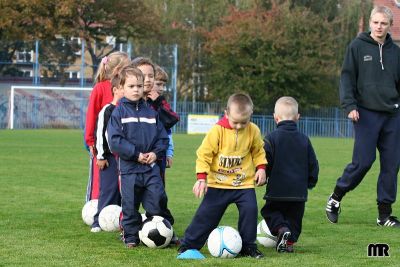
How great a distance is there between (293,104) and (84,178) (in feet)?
26.2

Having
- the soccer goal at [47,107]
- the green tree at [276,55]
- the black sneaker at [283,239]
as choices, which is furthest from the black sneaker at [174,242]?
the green tree at [276,55]

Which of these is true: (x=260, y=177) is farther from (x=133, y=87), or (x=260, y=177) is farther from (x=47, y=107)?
(x=47, y=107)

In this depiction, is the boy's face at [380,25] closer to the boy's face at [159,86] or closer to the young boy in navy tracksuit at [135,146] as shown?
the boy's face at [159,86]

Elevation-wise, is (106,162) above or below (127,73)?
below

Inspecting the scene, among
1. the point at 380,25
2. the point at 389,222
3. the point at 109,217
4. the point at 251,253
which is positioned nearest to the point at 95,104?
the point at 109,217

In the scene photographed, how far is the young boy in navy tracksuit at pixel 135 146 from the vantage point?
7.89 m

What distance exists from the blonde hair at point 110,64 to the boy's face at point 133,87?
959 millimetres

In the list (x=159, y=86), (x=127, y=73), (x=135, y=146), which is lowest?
(x=135, y=146)

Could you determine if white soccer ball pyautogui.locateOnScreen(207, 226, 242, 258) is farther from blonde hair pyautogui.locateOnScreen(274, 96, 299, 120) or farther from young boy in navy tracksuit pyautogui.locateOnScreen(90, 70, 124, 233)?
young boy in navy tracksuit pyautogui.locateOnScreen(90, 70, 124, 233)

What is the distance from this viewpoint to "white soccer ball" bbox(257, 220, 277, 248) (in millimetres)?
7918

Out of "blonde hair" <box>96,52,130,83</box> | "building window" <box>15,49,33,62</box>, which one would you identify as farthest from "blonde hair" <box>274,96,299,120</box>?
"building window" <box>15,49,33,62</box>

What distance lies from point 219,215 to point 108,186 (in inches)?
71.1

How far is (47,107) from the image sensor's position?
4831 centimetres

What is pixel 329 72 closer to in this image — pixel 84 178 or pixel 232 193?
pixel 84 178
